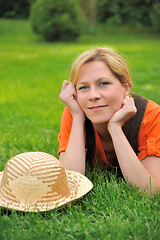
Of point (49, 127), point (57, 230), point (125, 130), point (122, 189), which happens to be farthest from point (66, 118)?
point (49, 127)

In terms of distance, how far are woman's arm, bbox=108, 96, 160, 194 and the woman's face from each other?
0.07 meters

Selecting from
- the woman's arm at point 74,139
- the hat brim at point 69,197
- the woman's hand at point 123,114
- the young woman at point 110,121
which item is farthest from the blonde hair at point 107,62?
the hat brim at point 69,197

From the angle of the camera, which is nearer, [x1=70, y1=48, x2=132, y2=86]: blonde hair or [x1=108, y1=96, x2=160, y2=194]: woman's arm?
[x1=108, y1=96, x2=160, y2=194]: woman's arm

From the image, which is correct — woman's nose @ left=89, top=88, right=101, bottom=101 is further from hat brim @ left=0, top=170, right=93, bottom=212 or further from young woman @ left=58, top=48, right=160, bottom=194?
hat brim @ left=0, top=170, right=93, bottom=212

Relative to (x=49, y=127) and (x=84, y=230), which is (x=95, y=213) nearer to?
(x=84, y=230)

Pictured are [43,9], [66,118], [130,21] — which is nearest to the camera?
[66,118]

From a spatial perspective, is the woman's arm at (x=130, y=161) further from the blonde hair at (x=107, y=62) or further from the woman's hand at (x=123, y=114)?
the blonde hair at (x=107, y=62)

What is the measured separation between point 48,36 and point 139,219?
50.9ft

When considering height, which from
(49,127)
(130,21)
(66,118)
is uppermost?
(66,118)

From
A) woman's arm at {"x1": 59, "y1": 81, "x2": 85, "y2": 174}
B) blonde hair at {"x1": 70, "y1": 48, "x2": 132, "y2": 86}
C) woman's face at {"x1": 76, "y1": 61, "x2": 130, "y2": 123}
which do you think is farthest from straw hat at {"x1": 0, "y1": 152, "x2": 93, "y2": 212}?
blonde hair at {"x1": 70, "y1": 48, "x2": 132, "y2": 86}

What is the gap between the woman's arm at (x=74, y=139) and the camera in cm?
286

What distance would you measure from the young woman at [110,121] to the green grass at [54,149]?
19cm

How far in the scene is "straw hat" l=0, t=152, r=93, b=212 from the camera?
7.64 feet

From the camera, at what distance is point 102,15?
26859mm
